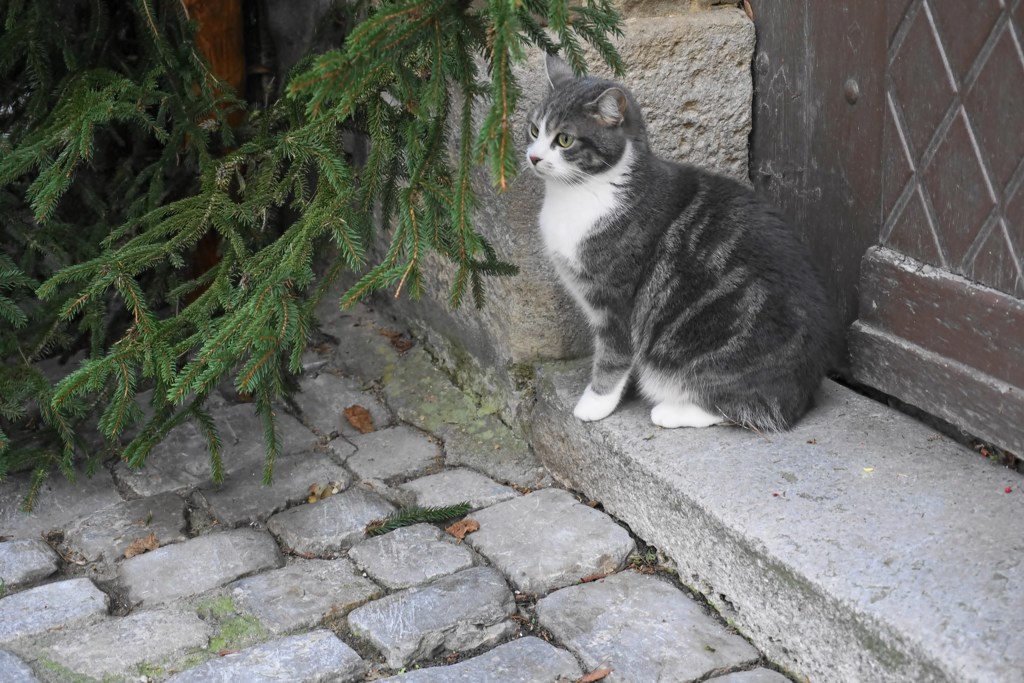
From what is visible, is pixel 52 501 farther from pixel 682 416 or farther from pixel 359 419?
pixel 682 416

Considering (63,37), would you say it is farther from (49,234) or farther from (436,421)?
(436,421)

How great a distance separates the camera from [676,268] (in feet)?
9.74

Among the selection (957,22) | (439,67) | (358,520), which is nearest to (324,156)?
(439,67)

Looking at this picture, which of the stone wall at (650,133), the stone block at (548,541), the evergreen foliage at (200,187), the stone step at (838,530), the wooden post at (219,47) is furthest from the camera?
the wooden post at (219,47)

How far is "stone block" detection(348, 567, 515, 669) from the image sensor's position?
8.41 ft

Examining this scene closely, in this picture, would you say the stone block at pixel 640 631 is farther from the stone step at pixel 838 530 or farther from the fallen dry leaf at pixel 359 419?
the fallen dry leaf at pixel 359 419

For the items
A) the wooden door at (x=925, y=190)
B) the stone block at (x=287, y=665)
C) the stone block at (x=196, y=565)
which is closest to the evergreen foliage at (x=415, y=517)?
the stone block at (x=196, y=565)

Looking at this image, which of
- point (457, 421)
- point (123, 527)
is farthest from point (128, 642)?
point (457, 421)

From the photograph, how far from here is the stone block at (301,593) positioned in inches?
106

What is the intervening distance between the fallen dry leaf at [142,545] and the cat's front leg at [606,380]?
129 centimetres

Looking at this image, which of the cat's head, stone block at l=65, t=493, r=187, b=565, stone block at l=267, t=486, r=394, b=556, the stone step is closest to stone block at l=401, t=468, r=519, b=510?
stone block at l=267, t=486, r=394, b=556

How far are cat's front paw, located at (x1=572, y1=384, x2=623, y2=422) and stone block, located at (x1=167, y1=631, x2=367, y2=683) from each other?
1012 mm

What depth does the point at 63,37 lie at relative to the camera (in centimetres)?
340

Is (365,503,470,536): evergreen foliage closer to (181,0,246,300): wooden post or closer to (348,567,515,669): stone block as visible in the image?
(348,567,515,669): stone block
